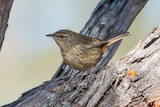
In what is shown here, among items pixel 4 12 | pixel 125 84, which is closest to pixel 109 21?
pixel 4 12

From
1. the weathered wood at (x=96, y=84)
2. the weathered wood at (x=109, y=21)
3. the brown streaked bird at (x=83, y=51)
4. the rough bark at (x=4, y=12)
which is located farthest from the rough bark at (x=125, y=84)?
the weathered wood at (x=109, y=21)

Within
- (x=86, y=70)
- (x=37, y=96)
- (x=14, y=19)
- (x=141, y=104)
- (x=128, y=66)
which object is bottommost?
(x=141, y=104)

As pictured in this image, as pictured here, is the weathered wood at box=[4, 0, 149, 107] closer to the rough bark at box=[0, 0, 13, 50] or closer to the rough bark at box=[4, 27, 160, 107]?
the rough bark at box=[4, 27, 160, 107]

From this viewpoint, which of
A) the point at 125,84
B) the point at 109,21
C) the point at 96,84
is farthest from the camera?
the point at 109,21

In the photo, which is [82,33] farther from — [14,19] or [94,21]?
[14,19]

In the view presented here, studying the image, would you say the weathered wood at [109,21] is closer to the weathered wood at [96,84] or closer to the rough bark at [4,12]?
the weathered wood at [96,84]

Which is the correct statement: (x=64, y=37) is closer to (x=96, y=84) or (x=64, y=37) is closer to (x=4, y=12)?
(x=4, y=12)

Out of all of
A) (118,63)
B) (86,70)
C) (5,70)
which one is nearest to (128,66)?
(118,63)

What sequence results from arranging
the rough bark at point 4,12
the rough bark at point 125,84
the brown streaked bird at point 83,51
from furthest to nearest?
the brown streaked bird at point 83,51 < the rough bark at point 4,12 < the rough bark at point 125,84
